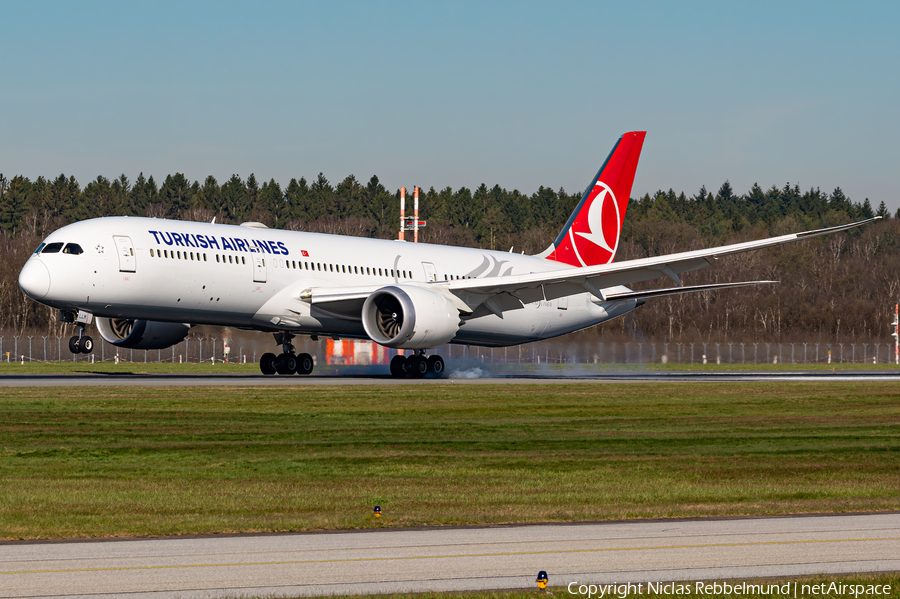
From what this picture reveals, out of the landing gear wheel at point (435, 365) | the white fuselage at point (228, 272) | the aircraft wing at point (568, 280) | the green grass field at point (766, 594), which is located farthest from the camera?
the landing gear wheel at point (435, 365)

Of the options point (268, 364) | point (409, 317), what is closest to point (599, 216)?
point (409, 317)

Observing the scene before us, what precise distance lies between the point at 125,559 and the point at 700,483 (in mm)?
9068

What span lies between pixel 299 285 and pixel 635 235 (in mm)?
108147

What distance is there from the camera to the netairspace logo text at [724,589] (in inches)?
352

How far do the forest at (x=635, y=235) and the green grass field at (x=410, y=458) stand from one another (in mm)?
31608

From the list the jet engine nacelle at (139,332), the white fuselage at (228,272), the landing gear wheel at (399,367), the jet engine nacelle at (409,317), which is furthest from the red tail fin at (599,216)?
the jet engine nacelle at (139,332)

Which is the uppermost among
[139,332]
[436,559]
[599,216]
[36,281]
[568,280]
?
[599,216]

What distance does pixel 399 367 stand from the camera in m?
40.7

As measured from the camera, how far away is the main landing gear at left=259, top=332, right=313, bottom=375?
133ft

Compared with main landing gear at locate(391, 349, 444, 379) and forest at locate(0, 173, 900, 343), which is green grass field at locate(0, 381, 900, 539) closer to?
main landing gear at locate(391, 349, 444, 379)

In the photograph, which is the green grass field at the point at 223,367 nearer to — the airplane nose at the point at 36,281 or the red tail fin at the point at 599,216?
the red tail fin at the point at 599,216

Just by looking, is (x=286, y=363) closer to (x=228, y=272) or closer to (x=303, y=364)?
(x=303, y=364)

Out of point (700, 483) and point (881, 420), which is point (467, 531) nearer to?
point (700, 483)

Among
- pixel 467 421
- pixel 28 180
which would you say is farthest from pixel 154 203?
pixel 467 421
